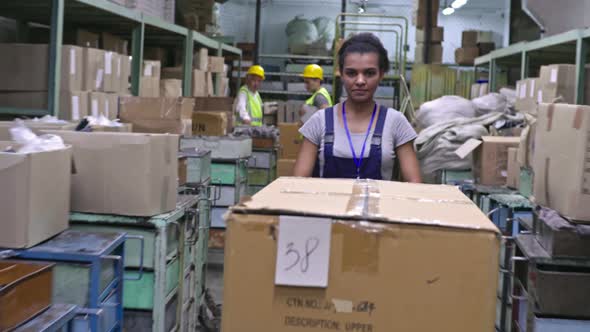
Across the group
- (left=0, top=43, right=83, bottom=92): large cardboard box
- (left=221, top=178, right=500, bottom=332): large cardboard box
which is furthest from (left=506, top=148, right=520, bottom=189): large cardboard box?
(left=221, top=178, right=500, bottom=332): large cardboard box

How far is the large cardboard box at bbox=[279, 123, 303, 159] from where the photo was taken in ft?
25.5

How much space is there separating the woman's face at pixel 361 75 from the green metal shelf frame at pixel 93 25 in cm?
200

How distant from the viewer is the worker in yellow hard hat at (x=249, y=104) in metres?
8.34

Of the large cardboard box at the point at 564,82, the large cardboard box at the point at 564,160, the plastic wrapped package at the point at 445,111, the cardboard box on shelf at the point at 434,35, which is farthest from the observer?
the cardboard box on shelf at the point at 434,35

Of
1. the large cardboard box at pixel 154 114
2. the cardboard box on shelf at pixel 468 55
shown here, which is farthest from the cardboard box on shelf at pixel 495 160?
the cardboard box on shelf at pixel 468 55

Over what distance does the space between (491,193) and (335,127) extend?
71.4 inches

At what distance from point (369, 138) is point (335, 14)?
1324cm

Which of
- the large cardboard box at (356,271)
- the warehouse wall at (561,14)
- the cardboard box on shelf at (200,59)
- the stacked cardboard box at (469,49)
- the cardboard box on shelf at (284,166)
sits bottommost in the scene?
the cardboard box on shelf at (284,166)

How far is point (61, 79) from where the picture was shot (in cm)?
416

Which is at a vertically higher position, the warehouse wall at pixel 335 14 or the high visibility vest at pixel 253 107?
the warehouse wall at pixel 335 14

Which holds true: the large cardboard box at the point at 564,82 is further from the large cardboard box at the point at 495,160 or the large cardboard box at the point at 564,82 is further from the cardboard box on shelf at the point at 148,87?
the cardboard box on shelf at the point at 148,87

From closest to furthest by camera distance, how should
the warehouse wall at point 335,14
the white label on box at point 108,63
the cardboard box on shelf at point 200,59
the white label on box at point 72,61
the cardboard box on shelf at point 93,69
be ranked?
1. the white label on box at point 72,61
2. the cardboard box on shelf at point 93,69
3. the white label on box at point 108,63
4. the cardboard box on shelf at point 200,59
5. the warehouse wall at point 335,14

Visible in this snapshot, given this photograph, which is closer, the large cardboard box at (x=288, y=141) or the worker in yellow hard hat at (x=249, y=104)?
the large cardboard box at (x=288, y=141)

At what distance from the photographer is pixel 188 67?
683 centimetres
